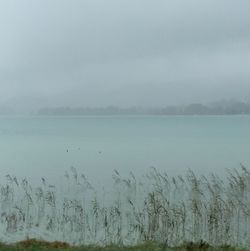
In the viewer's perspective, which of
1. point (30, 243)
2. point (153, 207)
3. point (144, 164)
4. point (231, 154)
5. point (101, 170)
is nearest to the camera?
point (30, 243)

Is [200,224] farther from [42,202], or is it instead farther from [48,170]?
[48,170]

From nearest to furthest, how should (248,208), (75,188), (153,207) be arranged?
(153,207)
(248,208)
(75,188)

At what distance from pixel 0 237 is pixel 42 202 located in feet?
19.1

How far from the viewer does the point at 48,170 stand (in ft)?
135

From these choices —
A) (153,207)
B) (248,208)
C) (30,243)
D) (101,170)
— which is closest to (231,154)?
(101,170)

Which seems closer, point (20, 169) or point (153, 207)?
point (153, 207)

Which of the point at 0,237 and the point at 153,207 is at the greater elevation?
the point at 153,207

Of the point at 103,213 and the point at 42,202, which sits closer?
the point at 103,213

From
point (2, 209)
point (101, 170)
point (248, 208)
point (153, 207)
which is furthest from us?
point (101, 170)

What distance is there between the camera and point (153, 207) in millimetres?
17109

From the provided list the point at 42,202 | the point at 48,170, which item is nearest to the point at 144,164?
the point at 48,170

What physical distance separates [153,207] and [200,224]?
7.90 ft

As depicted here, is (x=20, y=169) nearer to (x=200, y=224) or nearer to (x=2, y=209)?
(x=2, y=209)

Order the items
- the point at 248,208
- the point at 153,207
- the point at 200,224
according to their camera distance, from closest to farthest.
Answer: the point at 153,207
the point at 200,224
the point at 248,208
